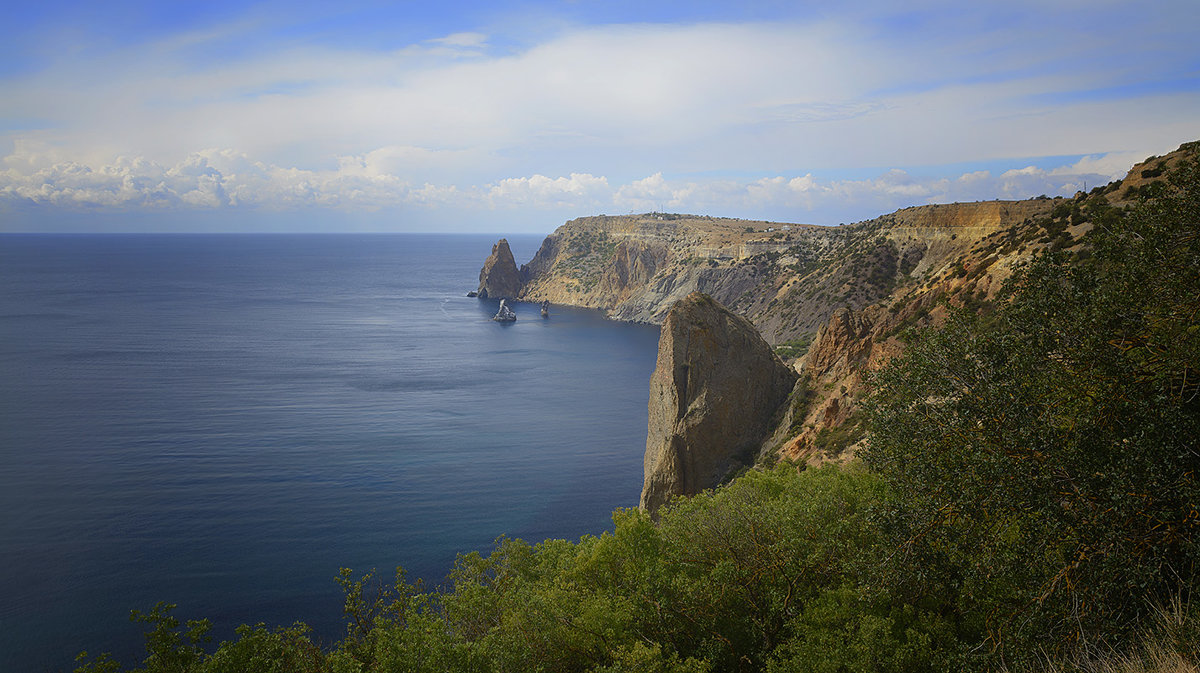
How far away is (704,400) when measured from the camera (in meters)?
45.3

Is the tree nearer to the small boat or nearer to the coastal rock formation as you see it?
the coastal rock formation

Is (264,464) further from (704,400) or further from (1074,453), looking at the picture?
(1074,453)

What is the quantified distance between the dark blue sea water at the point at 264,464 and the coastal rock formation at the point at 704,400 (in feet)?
27.1

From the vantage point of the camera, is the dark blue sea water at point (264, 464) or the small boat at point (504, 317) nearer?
the dark blue sea water at point (264, 464)

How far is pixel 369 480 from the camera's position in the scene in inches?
2237

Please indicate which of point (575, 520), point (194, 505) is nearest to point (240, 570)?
point (194, 505)

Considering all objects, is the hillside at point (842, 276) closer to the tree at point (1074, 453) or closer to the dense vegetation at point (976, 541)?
the tree at point (1074, 453)

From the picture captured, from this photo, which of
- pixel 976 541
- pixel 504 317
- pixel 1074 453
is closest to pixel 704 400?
pixel 976 541

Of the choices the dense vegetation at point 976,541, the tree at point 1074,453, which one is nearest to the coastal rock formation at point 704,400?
the dense vegetation at point 976,541

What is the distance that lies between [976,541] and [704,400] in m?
32.1

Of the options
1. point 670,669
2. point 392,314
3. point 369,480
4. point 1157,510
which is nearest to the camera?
point 1157,510

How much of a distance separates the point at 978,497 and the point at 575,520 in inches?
1621

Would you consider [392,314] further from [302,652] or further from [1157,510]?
[1157,510]

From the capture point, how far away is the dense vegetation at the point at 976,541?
37.2ft
